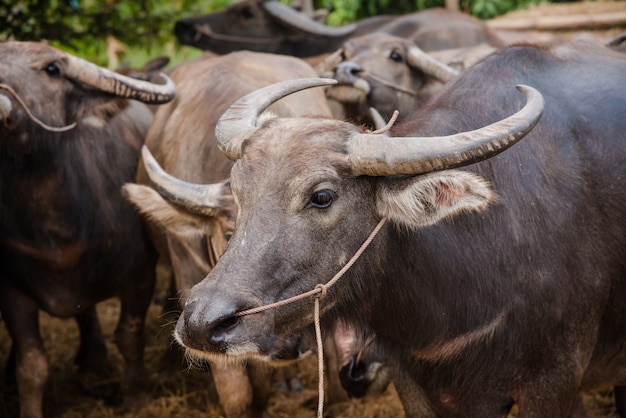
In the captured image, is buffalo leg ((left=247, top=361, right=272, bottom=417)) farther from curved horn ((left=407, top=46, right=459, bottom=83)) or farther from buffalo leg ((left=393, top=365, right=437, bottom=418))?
curved horn ((left=407, top=46, right=459, bottom=83))

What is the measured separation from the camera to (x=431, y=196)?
310 centimetres

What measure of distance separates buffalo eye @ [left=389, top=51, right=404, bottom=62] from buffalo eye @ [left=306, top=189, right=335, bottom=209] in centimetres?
414

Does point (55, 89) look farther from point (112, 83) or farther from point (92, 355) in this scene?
point (92, 355)

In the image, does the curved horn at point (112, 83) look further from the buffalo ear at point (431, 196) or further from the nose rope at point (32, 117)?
the buffalo ear at point (431, 196)

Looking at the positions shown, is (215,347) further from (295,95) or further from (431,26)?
(431,26)

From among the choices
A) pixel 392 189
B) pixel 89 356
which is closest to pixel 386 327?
pixel 392 189

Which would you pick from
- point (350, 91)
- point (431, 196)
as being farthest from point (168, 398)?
point (431, 196)

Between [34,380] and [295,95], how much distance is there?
7.94 ft

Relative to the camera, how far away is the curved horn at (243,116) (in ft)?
11.4

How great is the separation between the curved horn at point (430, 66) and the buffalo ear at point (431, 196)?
11.3 ft

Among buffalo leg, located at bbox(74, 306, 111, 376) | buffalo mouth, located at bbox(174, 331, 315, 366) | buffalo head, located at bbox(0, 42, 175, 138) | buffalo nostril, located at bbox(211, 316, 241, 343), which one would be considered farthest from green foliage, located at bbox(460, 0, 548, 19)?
buffalo nostril, located at bbox(211, 316, 241, 343)

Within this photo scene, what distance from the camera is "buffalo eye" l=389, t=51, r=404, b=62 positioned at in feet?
23.1

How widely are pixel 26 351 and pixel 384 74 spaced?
358 centimetres

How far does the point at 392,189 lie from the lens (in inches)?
125
